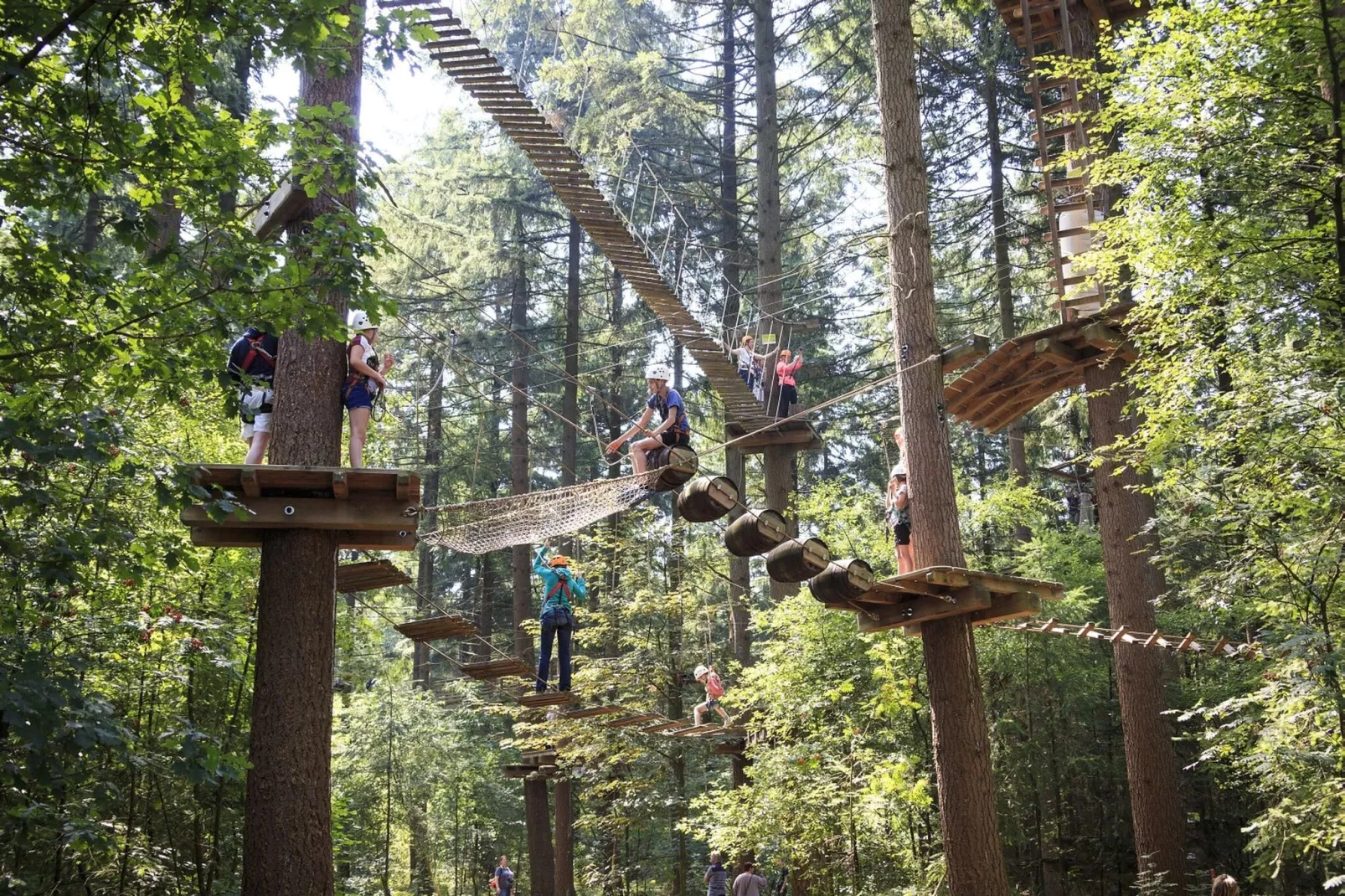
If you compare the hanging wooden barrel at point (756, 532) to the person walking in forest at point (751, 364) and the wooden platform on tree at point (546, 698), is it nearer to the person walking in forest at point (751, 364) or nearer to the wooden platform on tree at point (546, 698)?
the wooden platform on tree at point (546, 698)

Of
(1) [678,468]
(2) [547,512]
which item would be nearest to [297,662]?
(2) [547,512]

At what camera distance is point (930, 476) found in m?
7.23

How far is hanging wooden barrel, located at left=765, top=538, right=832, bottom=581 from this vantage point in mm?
6473

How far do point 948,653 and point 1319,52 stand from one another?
152 inches

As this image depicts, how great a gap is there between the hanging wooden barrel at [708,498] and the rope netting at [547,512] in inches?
19.4

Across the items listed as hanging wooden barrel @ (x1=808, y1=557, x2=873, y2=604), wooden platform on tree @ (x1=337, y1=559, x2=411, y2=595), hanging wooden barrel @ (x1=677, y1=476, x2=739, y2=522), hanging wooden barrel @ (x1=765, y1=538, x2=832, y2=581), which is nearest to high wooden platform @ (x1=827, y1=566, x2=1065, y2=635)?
hanging wooden barrel @ (x1=808, y1=557, x2=873, y2=604)

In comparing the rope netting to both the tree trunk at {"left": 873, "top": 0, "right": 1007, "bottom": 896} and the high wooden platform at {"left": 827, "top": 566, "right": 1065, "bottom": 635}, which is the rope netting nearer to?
the high wooden platform at {"left": 827, "top": 566, "right": 1065, "bottom": 635}

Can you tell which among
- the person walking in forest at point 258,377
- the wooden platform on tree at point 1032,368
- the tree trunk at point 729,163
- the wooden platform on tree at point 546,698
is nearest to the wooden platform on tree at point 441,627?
the wooden platform on tree at point 546,698

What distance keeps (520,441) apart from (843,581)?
11121 millimetres

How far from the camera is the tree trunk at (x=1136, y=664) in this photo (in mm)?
8828

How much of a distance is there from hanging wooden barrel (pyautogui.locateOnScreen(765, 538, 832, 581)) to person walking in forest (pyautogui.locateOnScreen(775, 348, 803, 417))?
4457 millimetres

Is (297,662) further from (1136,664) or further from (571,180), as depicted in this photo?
(1136,664)

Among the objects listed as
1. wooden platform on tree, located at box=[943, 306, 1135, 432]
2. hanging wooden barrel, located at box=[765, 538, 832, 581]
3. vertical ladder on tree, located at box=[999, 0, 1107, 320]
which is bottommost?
hanging wooden barrel, located at box=[765, 538, 832, 581]

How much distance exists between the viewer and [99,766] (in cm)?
651
